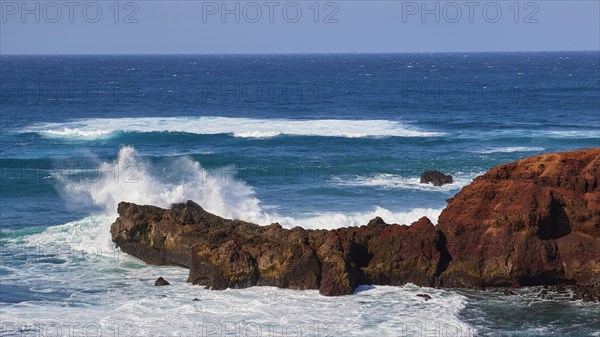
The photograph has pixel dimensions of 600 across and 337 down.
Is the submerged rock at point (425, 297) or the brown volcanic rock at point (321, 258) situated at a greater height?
the brown volcanic rock at point (321, 258)

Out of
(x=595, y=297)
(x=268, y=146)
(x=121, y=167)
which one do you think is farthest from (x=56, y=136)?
(x=595, y=297)

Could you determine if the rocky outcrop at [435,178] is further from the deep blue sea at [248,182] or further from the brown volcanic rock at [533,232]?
the brown volcanic rock at [533,232]

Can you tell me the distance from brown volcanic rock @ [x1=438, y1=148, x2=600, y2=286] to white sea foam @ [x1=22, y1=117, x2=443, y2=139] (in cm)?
3257

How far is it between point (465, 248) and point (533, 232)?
185 cm

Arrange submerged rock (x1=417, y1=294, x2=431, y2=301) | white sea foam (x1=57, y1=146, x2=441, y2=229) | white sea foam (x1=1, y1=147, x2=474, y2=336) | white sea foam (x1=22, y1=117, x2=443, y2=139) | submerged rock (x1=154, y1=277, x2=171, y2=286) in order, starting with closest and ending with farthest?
white sea foam (x1=1, y1=147, x2=474, y2=336)
submerged rock (x1=417, y1=294, x2=431, y2=301)
submerged rock (x1=154, y1=277, x2=171, y2=286)
white sea foam (x1=57, y1=146, x2=441, y2=229)
white sea foam (x1=22, y1=117, x2=443, y2=139)

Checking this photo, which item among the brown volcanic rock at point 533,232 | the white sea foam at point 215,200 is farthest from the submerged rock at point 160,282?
the brown volcanic rock at point 533,232

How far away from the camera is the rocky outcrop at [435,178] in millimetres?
40188

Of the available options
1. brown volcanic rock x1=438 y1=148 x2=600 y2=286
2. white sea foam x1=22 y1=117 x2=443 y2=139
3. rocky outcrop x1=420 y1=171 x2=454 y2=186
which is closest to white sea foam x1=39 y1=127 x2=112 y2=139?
white sea foam x1=22 y1=117 x2=443 y2=139

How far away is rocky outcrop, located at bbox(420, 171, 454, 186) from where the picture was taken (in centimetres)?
4019

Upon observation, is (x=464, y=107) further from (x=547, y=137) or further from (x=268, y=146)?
(x=268, y=146)

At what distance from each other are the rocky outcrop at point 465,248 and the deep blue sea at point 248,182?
1.78 ft

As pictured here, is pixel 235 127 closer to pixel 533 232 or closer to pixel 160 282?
pixel 160 282

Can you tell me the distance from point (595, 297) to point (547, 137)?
115ft

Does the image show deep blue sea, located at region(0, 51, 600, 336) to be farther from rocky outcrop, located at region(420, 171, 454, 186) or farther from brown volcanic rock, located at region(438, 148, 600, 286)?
brown volcanic rock, located at region(438, 148, 600, 286)
